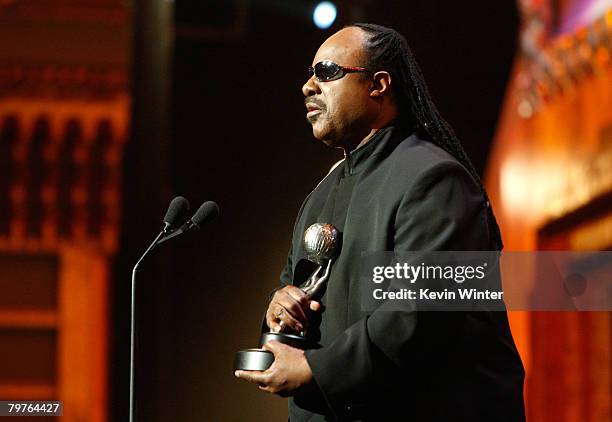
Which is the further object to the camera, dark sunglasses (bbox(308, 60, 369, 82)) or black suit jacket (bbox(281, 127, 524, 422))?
dark sunglasses (bbox(308, 60, 369, 82))

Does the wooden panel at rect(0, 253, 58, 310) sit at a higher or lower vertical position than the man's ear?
higher

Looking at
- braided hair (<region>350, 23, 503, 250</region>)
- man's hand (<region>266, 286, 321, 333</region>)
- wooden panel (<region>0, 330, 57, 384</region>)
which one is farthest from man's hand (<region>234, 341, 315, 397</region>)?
wooden panel (<region>0, 330, 57, 384</region>)

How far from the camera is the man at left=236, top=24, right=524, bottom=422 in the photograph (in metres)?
2.69

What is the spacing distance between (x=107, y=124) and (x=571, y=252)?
4708mm

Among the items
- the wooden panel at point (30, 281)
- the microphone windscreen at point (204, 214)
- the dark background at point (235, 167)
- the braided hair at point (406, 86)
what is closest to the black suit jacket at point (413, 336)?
the braided hair at point (406, 86)

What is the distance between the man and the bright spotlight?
284 cm

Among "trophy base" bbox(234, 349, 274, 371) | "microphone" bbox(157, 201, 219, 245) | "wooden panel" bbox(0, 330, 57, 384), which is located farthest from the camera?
"wooden panel" bbox(0, 330, 57, 384)

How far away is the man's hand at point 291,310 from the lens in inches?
113

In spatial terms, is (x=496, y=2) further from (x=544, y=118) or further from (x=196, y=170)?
(x=196, y=170)

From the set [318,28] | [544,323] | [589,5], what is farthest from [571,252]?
[318,28]

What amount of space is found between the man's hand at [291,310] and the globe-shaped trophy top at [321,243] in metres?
0.09

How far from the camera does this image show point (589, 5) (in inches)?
291

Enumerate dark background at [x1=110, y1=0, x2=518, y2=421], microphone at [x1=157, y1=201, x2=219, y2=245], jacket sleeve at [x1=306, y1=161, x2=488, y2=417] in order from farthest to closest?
dark background at [x1=110, y1=0, x2=518, y2=421] < microphone at [x1=157, y1=201, x2=219, y2=245] < jacket sleeve at [x1=306, y1=161, x2=488, y2=417]

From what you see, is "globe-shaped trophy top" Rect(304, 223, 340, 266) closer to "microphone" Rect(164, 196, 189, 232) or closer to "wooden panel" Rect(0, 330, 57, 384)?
"microphone" Rect(164, 196, 189, 232)
